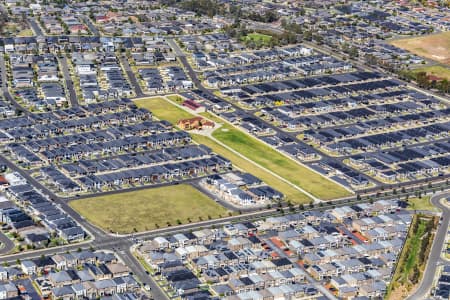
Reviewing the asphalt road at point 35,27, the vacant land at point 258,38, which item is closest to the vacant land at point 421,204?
the vacant land at point 258,38

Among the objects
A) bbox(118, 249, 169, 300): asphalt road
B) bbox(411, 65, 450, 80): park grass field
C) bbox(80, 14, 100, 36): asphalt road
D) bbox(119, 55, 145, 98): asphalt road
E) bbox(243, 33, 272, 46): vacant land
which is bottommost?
bbox(118, 249, 169, 300): asphalt road

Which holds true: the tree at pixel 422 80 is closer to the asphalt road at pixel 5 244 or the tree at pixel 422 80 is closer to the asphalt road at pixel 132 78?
the asphalt road at pixel 132 78

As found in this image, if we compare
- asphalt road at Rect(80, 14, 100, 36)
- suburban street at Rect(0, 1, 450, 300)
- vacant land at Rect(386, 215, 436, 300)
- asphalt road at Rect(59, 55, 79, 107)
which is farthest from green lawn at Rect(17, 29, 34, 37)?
vacant land at Rect(386, 215, 436, 300)

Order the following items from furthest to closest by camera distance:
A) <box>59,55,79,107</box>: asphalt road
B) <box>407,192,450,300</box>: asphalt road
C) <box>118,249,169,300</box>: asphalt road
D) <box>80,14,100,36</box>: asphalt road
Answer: <box>80,14,100,36</box>: asphalt road → <box>59,55,79,107</box>: asphalt road → <box>407,192,450,300</box>: asphalt road → <box>118,249,169,300</box>: asphalt road

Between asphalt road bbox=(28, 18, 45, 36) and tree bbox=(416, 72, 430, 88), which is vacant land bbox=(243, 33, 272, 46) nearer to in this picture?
tree bbox=(416, 72, 430, 88)

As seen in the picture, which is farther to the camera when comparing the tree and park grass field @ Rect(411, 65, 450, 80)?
park grass field @ Rect(411, 65, 450, 80)

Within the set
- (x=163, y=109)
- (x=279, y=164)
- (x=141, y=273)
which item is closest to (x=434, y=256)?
(x=279, y=164)
